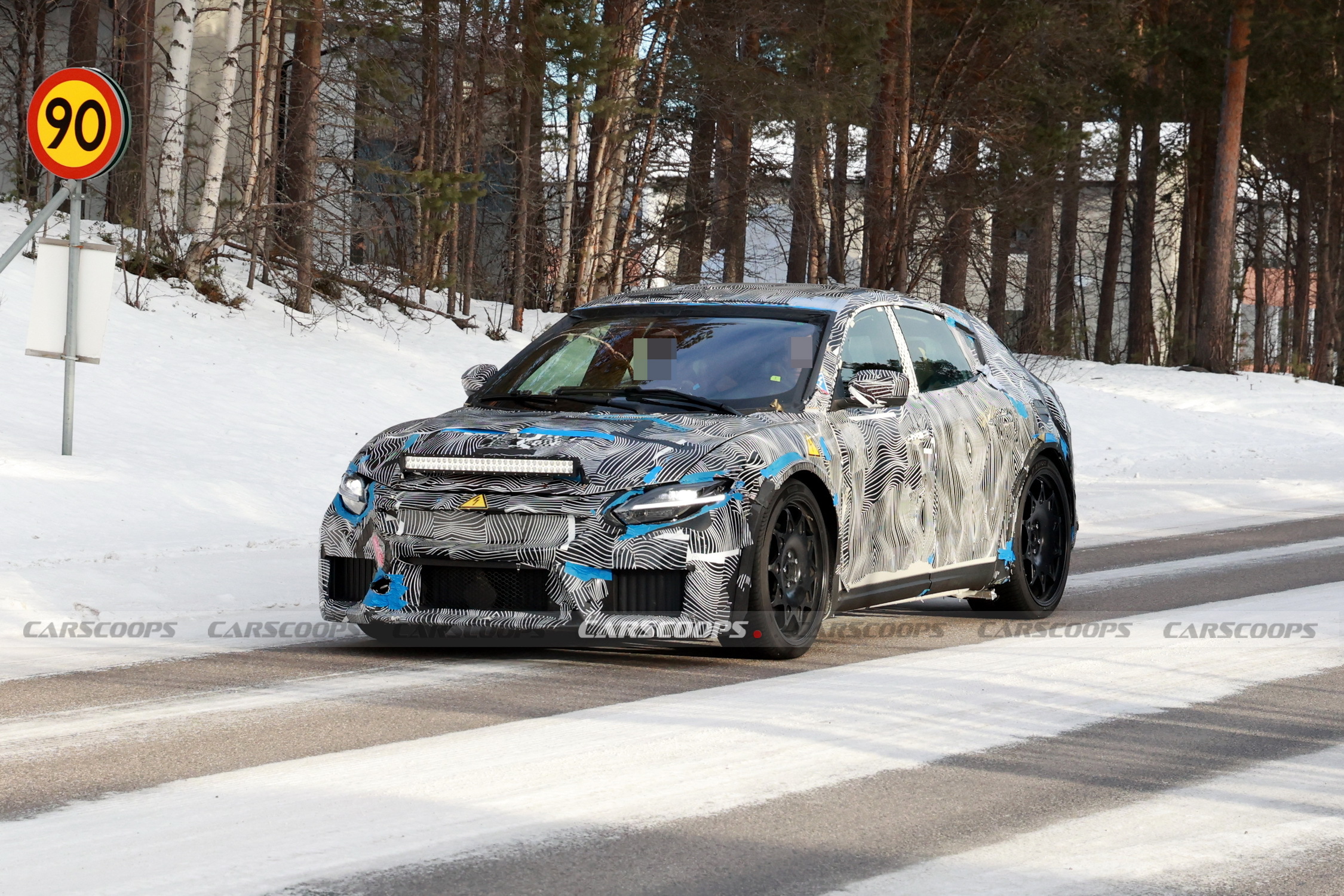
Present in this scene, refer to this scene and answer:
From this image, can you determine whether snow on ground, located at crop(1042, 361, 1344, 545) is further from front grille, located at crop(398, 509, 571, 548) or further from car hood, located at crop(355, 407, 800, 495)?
front grille, located at crop(398, 509, 571, 548)

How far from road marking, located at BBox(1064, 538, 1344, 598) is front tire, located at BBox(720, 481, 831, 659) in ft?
10.6

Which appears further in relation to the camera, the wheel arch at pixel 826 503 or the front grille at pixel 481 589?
the wheel arch at pixel 826 503

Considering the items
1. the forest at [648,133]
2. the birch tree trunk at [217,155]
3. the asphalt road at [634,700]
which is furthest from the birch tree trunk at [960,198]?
the asphalt road at [634,700]

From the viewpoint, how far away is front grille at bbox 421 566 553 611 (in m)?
7.12

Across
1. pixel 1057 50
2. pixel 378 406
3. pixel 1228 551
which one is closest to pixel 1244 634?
pixel 1228 551

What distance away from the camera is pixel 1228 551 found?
12961 mm

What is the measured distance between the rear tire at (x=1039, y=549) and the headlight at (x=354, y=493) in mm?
3600

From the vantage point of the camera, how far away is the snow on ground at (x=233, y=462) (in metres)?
8.96

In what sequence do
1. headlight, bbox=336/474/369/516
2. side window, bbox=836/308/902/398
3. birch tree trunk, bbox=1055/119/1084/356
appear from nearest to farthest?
headlight, bbox=336/474/369/516
side window, bbox=836/308/902/398
birch tree trunk, bbox=1055/119/1084/356

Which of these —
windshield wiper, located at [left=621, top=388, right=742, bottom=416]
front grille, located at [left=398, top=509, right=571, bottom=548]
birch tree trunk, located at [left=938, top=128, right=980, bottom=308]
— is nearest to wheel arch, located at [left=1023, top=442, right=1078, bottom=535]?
windshield wiper, located at [left=621, top=388, right=742, bottom=416]

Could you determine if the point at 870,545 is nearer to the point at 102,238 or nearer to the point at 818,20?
the point at 102,238

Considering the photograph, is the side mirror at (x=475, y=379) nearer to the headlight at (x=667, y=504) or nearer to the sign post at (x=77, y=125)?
the headlight at (x=667, y=504)

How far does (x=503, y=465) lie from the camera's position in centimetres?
716

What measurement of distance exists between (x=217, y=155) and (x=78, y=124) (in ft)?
28.0
